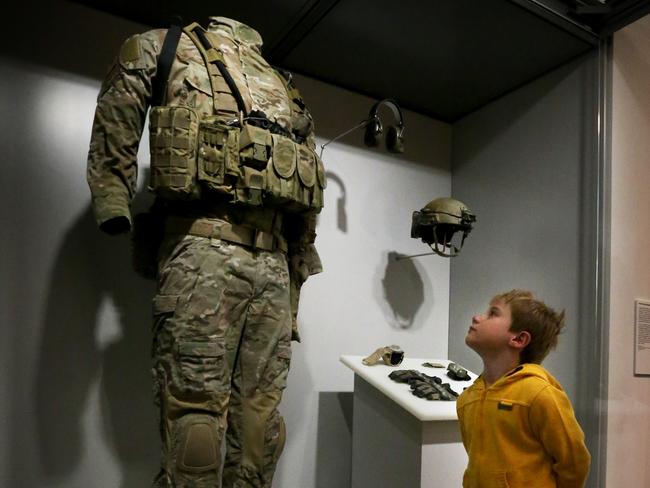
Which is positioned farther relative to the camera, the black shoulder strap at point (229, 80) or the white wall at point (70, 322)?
the white wall at point (70, 322)

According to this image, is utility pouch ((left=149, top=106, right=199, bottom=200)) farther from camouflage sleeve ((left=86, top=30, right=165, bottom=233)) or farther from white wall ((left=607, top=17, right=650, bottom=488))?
white wall ((left=607, top=17, right=650, bottom=488))

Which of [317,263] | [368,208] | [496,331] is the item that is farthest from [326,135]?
[496,331]

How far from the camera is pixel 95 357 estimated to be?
1.96 meters

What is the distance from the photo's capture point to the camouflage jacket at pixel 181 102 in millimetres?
1396

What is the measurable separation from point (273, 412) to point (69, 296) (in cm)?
93

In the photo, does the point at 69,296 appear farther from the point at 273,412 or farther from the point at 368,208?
the point at 368,208

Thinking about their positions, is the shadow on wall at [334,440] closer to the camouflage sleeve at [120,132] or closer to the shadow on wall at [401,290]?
the shadow on wall at [401,290]

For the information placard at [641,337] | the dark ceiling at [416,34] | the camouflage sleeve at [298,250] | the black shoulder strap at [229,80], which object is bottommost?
the information placard at [641,337]

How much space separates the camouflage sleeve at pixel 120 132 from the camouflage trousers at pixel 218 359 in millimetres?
194

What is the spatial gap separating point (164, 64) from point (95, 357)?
112 cm

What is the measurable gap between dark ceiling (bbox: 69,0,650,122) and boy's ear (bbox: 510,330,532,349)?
51.6 inches

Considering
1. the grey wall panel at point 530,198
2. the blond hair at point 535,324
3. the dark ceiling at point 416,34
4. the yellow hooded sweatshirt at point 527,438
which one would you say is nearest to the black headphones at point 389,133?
the dark ceiling at point 416,34

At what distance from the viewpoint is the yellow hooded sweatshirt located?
1.21m

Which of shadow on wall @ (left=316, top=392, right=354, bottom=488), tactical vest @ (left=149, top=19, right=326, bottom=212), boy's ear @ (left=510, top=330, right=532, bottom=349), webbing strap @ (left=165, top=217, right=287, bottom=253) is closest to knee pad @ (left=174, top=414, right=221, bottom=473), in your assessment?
webbing strap @ (left=165, top=217, right=287, bottom=253)
